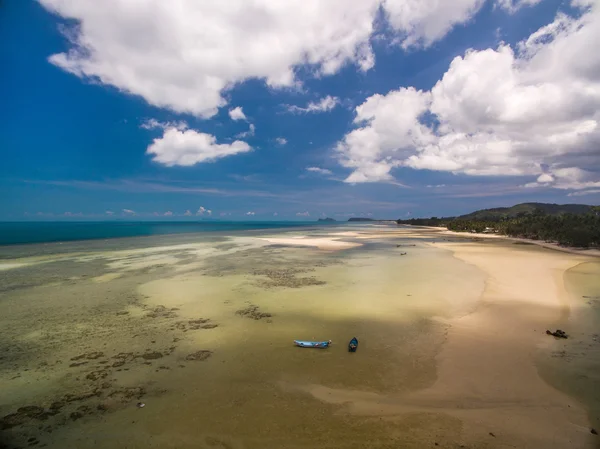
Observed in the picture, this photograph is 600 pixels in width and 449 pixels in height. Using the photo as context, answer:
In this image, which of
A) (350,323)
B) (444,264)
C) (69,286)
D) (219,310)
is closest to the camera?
(350,323)

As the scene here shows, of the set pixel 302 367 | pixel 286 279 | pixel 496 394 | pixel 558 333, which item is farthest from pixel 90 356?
pixel 558 333

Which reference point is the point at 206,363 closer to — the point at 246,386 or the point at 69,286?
the point at 246,386

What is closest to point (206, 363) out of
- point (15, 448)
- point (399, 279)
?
point (15, 448)

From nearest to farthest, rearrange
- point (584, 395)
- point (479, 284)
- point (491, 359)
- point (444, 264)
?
point (584, 395) < point (491, 359) < point (479, 284) < point (444, 264)

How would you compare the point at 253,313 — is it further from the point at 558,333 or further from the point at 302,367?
the point at 558,333

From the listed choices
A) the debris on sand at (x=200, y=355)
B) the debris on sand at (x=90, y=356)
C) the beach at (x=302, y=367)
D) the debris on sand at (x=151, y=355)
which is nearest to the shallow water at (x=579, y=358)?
the beach at (x=302, y=367)

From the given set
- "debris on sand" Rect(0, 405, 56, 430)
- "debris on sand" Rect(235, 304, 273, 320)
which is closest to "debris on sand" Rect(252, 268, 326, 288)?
"debris on sand" Rect(235, 304, 273, 320)

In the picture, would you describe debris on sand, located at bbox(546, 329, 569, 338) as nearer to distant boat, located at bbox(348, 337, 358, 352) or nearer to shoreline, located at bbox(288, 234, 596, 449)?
shoreline, located at bbox(288, 234, 596, 449)
